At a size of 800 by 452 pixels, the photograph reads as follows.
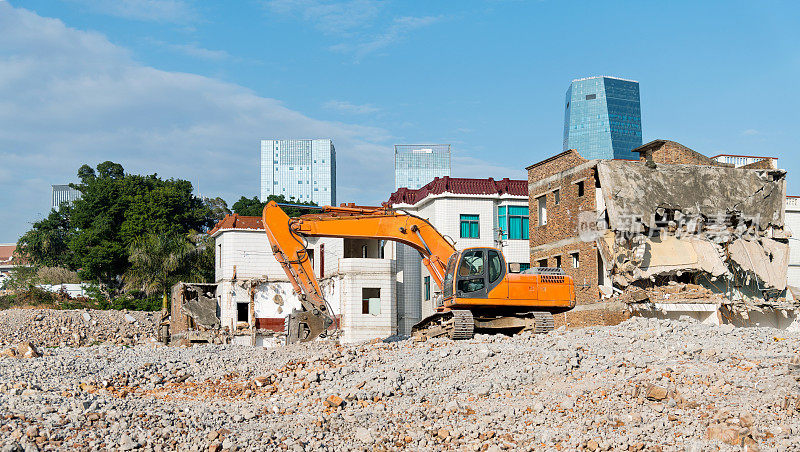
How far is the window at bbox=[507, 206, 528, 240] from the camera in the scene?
126 feet

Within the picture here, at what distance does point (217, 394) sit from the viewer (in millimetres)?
17219

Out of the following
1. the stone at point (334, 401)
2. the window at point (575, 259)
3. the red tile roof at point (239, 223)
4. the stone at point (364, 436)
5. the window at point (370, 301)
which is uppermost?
the red tile roof at point (239, 223)

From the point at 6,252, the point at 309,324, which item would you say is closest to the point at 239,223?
the point at 309,324

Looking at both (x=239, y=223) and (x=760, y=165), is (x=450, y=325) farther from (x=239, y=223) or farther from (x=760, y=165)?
(x=239, y=223)

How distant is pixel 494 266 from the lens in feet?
73.5

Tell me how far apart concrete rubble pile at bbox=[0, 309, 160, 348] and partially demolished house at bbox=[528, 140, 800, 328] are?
24556 millimetres

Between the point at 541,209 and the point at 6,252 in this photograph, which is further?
the point at 6,252

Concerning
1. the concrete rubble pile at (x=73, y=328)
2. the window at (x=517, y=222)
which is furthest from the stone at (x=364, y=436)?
the concrete rubble pile at (x=73, y=328)

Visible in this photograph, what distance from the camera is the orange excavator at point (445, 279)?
2214 centimetres

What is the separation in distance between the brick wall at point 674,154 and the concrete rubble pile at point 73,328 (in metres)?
28.4

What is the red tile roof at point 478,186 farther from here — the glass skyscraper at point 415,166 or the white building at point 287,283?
the glass skyscraper at point 415,166

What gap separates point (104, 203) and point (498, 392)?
171 ft

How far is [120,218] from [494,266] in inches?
1822

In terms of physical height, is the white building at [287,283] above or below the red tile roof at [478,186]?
below
